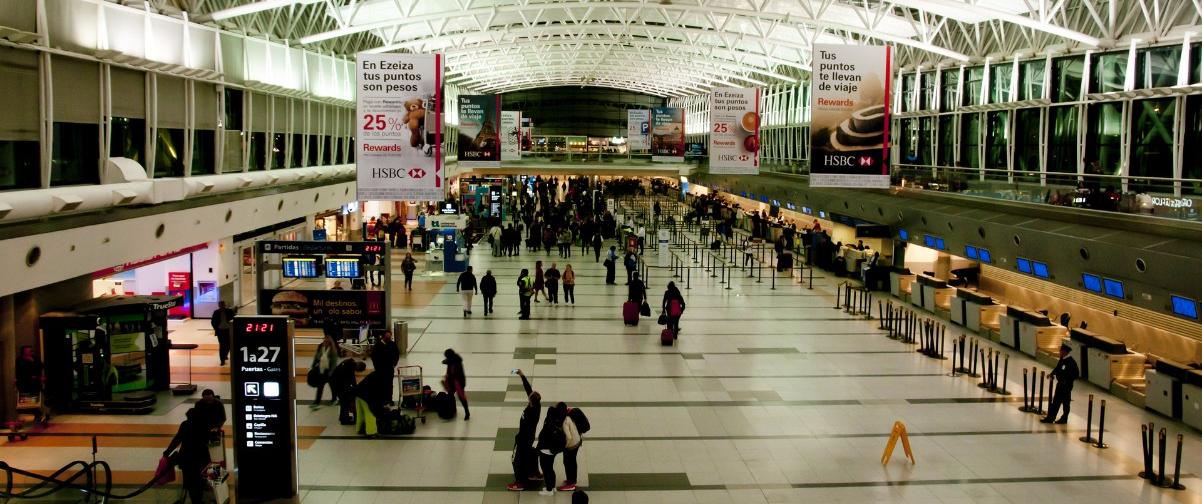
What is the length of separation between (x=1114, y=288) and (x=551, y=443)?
10.4 metres

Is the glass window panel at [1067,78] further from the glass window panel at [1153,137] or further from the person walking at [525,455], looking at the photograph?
the person walking at [525,455]

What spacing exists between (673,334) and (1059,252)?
709 centimetres

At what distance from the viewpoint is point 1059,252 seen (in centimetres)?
1661

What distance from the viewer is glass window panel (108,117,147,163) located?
1368cm

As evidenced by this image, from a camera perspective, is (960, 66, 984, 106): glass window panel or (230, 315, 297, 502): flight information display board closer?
(230, 315, 297, 502): flight information display board

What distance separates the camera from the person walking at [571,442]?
32.5ft

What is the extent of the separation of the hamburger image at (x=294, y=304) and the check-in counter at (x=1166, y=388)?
44.6 feet

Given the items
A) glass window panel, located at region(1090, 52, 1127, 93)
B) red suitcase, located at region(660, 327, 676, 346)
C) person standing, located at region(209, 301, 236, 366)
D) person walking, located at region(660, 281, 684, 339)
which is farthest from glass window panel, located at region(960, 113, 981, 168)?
person standing, located at region(209, 301, 236, 366)

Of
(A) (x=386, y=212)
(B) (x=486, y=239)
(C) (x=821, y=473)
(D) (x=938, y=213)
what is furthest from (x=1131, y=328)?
(A) (x=386, y=212)

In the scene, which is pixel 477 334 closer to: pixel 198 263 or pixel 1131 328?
pixel 198 263

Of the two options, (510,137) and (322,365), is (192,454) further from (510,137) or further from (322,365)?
(510,137)

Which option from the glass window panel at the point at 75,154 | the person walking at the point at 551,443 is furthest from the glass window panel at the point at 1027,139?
the glass window panel at the point at 75,154

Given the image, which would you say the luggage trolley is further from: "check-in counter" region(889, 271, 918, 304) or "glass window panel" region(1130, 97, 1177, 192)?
"glass window panel" region(1130, 97, 1177, 192)

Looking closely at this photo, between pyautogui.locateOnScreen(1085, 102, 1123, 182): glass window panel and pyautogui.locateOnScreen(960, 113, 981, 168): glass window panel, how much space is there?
5.32 meters
